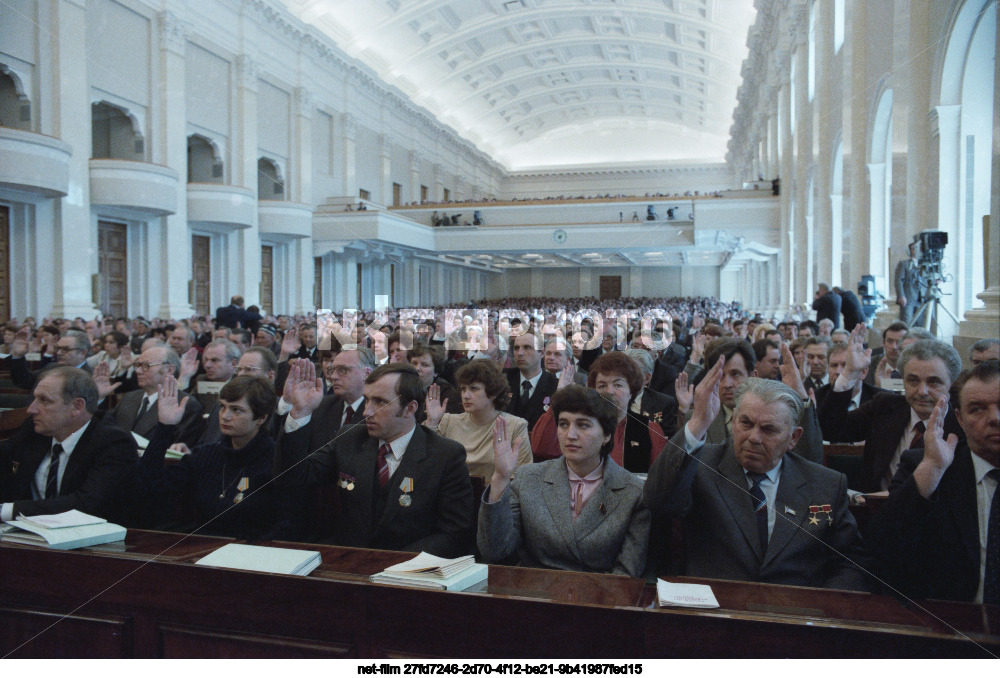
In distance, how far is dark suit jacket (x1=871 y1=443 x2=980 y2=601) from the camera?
2.00 metres

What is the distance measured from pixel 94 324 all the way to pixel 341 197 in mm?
11851

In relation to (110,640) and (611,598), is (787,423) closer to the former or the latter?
(611,598)

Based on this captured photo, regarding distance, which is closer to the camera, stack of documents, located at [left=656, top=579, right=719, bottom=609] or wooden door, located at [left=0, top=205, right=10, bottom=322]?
stack of documents, located at [left=656, top=579, right=719, bottom=609]

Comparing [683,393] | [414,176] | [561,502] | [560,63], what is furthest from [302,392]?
[560,63]

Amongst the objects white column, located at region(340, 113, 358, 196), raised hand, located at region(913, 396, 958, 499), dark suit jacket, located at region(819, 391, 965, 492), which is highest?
white column, located at region(340, 113, 358, 196)

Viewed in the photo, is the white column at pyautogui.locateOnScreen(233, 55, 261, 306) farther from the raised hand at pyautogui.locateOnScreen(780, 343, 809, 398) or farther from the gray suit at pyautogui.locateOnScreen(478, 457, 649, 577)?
the gray suit at pyautogui.locateOnScreen(478, 457, 649, 577)

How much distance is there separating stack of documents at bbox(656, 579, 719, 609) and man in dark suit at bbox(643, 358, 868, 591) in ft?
1.31

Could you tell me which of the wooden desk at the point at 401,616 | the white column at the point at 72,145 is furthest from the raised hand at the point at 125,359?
the white column at the point at 72,145

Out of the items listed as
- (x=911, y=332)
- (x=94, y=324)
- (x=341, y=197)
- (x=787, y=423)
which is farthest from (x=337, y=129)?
(x=787, y=423)

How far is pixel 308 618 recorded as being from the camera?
1.85 m

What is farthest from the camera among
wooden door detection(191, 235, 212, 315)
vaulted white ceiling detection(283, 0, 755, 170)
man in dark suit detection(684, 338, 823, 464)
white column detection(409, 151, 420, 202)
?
white column detection(409, 151, 420, 202)

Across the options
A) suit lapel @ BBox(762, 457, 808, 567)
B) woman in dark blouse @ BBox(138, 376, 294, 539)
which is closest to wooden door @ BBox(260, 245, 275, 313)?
woman in dark blouse @ BBox(138, 376, 294, 539)

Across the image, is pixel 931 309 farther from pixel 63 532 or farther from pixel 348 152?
pixel 348 152

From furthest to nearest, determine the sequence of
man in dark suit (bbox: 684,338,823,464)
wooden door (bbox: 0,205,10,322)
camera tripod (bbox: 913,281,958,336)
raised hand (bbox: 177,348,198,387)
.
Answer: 1. wooden door (bbox: 0,205,10,322)
2. camera tripod (bbox: 913,281,958,336)
3. raised hand (bbox: 177,348,198,387)
4. man in dark suit (bbox: 684,338,823,464)
